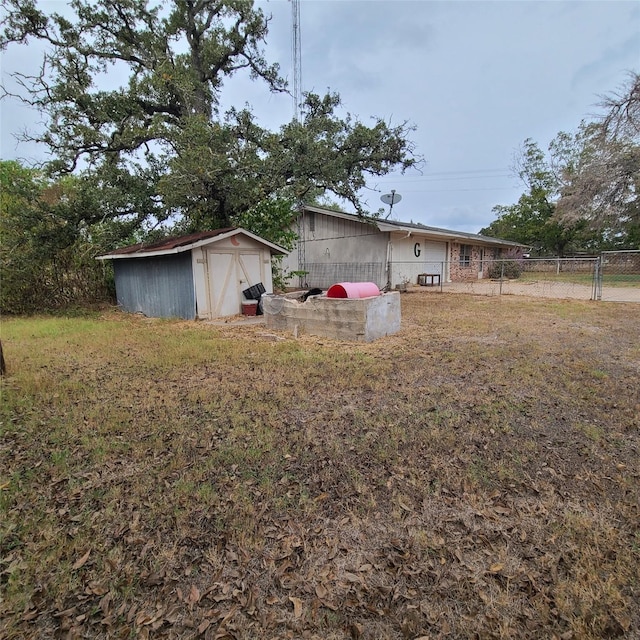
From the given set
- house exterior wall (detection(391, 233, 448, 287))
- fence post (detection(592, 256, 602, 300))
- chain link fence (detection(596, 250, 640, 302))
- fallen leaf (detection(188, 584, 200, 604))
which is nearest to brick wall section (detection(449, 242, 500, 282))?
house exterior wall (detection(391, 233, 448, 287))

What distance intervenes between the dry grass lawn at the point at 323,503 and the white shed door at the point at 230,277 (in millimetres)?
5157

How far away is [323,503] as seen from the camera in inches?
88.7

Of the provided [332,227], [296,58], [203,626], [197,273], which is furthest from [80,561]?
[296,58]

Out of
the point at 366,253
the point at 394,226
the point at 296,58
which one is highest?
the point at 296,58

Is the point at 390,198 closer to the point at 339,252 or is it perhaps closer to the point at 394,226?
the point at 394,226

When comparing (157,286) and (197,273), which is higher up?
(197,273)

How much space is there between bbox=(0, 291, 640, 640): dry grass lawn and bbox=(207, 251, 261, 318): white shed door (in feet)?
16.9

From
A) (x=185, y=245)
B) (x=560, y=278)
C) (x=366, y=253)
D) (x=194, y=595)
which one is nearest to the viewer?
(x=194, y=595)

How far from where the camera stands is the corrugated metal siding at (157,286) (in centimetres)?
941

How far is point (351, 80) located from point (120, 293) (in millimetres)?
11270

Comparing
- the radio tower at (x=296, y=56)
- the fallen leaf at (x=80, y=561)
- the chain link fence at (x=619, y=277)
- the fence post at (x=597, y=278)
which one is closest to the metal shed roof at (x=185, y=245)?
the radio tower at (x=296, y=56)

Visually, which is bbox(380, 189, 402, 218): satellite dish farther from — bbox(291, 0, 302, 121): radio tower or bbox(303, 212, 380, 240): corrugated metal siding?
bbox(291, 0, 302, 121): radio tower

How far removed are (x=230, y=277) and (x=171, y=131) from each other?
5.26m

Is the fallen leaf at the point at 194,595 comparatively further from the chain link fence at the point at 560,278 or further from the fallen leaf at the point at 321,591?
the chain link fence at the point at 560,278
